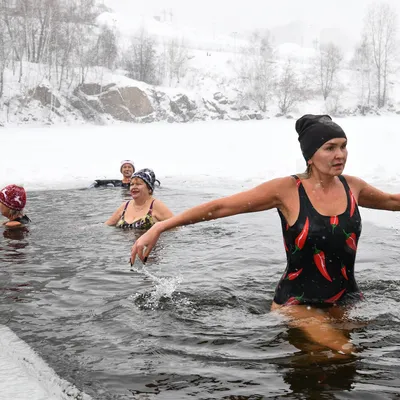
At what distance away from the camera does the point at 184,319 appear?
159 inches

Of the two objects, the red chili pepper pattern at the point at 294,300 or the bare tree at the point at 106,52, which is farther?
the bare tree at the point at 106,52

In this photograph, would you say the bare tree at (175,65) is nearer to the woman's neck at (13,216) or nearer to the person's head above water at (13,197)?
the woman's neck at (13,216)

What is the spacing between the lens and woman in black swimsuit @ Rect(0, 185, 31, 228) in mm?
7699

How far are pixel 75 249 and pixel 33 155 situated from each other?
13.9 metres

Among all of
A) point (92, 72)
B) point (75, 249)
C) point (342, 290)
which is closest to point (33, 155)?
point (75, 249)

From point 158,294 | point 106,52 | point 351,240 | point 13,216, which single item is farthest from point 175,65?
point 351,240

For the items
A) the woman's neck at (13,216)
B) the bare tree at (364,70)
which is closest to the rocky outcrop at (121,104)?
the bare tree at (364,70)

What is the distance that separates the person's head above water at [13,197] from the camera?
302 inches

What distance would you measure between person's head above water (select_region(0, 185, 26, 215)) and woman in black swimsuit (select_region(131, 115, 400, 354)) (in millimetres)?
4790

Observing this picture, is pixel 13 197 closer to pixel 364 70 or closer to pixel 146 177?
pixel 146 177

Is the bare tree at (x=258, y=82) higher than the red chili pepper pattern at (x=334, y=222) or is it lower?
higher

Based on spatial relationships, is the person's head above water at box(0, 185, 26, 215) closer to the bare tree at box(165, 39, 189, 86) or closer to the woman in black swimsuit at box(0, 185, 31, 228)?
the woman in black swimsuit at box(0, 185, 31, 228)

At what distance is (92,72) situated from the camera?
1766 inches

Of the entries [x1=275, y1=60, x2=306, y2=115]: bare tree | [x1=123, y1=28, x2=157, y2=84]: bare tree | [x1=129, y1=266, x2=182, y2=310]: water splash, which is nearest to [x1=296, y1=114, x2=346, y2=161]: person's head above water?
[x1=129, y1=266, x2=182, y2=310]: water splash
